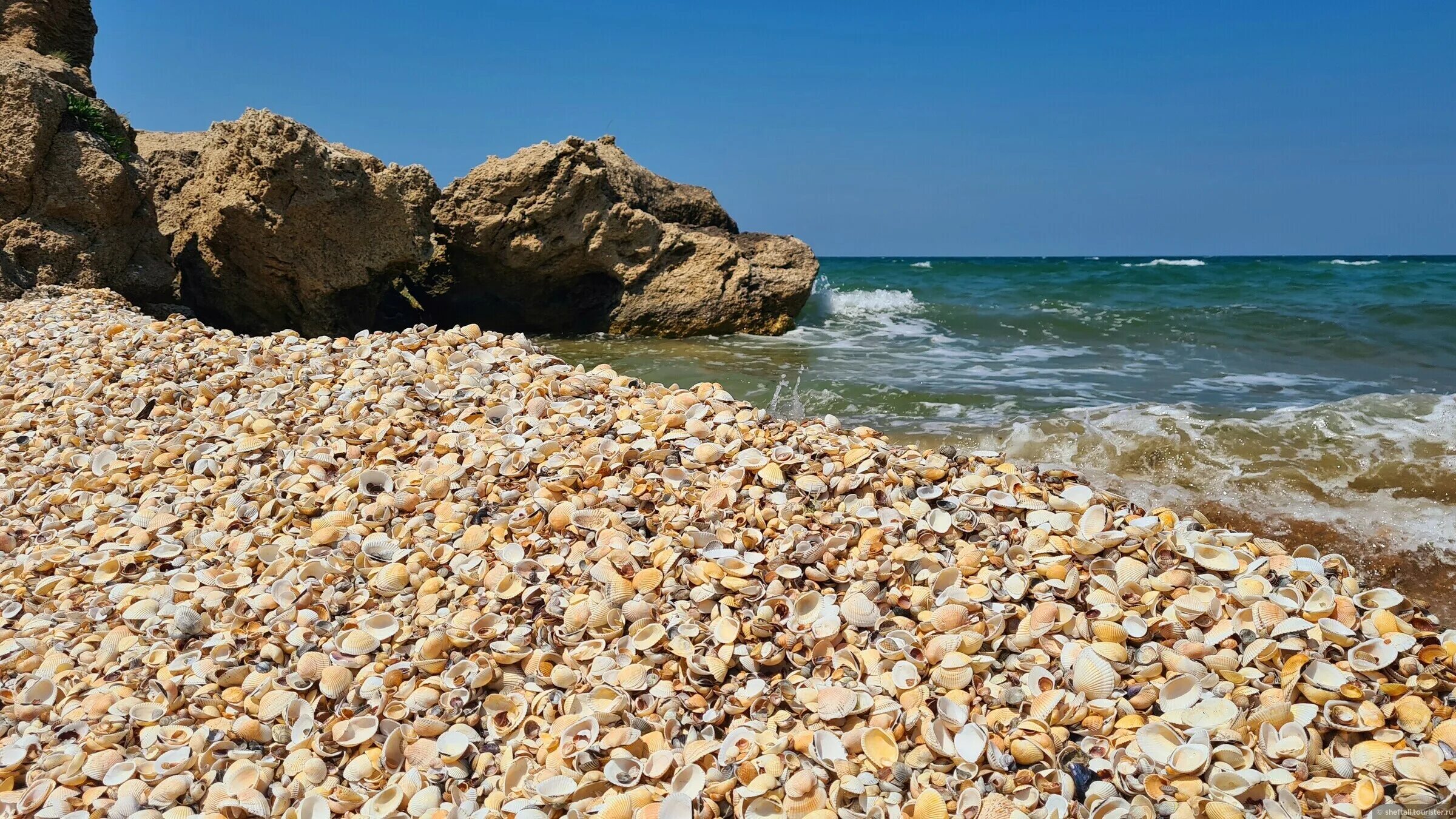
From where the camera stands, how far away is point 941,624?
2.21 meters

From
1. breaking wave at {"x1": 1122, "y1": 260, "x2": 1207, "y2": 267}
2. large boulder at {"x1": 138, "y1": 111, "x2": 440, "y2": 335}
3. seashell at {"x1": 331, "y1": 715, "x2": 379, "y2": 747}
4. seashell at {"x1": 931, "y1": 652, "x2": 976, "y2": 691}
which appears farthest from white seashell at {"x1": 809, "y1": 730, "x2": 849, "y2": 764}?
breaking wave at {"x1": 1122, "y1": 260, "x2": 1207, "y2": 267}

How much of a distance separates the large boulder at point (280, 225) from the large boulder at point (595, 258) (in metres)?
1.04

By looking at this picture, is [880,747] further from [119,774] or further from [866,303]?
[866,303]

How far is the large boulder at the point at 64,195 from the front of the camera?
6.64m

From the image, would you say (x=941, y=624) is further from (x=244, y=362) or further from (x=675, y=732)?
(x=244, y=362)

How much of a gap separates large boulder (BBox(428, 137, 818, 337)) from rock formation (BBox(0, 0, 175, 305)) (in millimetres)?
3160

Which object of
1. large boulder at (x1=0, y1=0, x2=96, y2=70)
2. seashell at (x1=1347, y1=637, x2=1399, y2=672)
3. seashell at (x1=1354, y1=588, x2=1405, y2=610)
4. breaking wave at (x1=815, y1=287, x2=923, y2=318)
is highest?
large boulder at (x1=0, y1=0, x2=96, y2=70)

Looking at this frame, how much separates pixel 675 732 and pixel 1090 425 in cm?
401

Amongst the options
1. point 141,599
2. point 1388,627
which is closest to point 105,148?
point 141,599

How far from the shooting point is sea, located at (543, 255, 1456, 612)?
4098 mm

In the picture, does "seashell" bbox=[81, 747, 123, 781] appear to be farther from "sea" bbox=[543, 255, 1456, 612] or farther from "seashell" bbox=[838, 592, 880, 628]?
"sea" bbox=[543, 255, 1456, 612]

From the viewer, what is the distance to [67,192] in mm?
6844

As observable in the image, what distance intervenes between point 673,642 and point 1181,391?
6266 millimetres

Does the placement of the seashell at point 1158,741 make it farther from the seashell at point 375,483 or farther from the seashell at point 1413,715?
the seashell at point 375,483
